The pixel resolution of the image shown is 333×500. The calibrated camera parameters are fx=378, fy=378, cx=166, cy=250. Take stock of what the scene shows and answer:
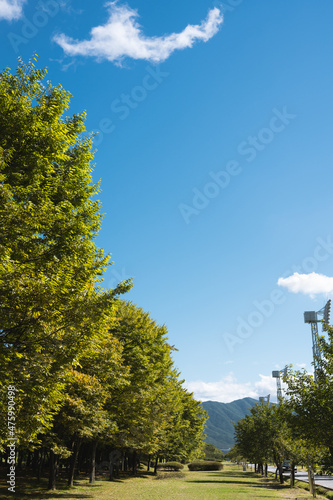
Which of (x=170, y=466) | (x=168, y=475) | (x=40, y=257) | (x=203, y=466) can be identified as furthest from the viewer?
(x=203, y=466)

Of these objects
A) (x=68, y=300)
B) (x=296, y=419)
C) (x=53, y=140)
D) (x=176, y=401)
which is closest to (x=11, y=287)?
(x=68, y=300)

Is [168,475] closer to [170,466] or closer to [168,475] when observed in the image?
[168,475]

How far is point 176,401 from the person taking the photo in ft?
175

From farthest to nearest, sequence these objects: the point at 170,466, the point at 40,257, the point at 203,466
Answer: the point at 203,466
the point at 170,466
the point at 40,257

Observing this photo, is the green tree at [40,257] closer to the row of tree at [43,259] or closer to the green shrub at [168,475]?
the row of tree at [43,259]

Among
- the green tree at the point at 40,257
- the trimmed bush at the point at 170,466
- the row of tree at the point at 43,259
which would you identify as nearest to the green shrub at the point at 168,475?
the trimmed bush at the point at 170,466

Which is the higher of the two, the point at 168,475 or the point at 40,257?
the point at 40,257

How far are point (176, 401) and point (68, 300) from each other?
47079mm

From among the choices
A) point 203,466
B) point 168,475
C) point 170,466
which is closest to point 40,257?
point 168,475

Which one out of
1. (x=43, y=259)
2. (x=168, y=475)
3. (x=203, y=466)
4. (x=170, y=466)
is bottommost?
(x=203, y=466)

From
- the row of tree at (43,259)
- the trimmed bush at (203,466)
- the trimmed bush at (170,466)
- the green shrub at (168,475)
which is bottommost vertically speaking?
the trimmed bush at (203,466)

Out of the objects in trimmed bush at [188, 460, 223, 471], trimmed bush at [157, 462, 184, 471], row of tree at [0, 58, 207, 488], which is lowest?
trimmed bush at [188, 460, 223, 471]

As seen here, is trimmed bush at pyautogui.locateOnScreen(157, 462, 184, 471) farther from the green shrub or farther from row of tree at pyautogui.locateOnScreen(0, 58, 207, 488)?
row of tree at pyautogui.locateOnScreen(0, 58, 207, 488)

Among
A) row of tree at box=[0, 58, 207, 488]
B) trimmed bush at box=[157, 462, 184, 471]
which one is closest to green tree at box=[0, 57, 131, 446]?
row of tree at box=[0, 58, 207, 488]
